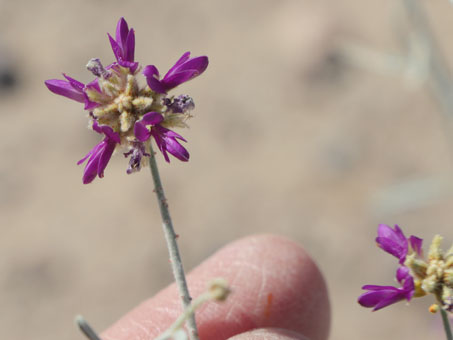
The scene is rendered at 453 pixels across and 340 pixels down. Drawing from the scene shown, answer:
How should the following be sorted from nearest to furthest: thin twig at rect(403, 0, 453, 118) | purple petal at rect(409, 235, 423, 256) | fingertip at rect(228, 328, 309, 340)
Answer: purple petal at rect(409, 235, 423, 256), fingertip at rect(228, 328, 309, 340), thin twig at rect(403, 0, 453, 118)

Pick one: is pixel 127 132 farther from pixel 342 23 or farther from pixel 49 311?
pixel 342 23

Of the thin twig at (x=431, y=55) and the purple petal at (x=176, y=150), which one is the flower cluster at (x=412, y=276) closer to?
the purple petal at (x=176, y=150)

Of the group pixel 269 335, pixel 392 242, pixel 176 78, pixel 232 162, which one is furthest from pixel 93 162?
pixel 232 162

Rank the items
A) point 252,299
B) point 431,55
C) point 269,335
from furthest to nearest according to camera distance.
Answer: point 431,55, point 252,299, point 269,335

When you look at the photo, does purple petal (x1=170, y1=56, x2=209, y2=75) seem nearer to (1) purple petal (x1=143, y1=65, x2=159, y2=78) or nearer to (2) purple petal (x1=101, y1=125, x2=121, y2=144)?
(1) purple petal (x1=143, y1=65, x2=159, y2=78)

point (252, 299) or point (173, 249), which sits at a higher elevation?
point (173, 249)

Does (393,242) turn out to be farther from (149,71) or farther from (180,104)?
(149,71)

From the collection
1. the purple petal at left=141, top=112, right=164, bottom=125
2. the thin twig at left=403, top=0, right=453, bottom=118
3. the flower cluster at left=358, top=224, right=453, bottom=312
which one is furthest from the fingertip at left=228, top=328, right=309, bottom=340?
the thin twig at left=403, top=0, right=453, bottom=118
